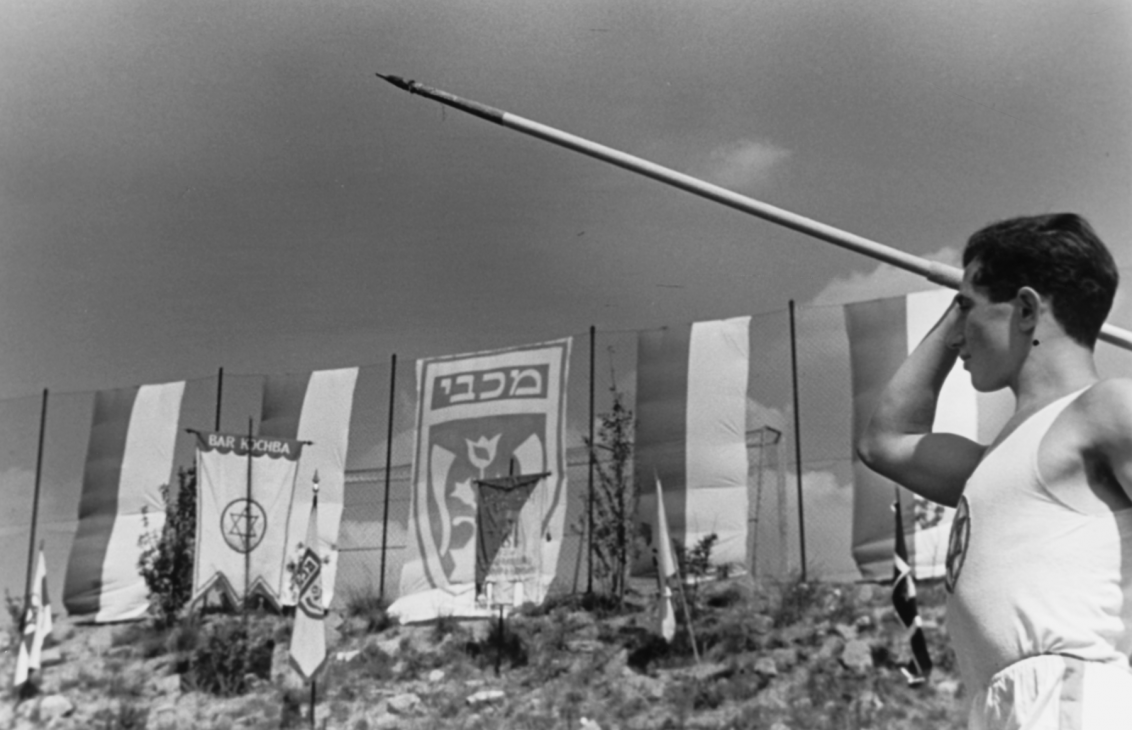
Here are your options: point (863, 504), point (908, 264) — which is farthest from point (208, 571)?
point (908, 264)

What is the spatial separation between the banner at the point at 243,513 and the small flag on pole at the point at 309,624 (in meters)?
0.66

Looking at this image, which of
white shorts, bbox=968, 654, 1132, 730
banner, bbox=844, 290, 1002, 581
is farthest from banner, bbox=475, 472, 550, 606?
white shorts, bbox=968, 654, 1132, 730

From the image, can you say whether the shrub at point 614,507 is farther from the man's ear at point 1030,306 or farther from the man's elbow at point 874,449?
the man's ear at point 1030,306

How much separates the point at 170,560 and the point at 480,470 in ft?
10.9

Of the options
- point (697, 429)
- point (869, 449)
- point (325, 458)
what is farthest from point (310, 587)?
point (869, 449)

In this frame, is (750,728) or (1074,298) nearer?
(1074,298)

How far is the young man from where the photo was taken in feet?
4.29

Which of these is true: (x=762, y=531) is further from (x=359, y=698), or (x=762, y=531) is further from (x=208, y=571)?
(x=208, y=571)

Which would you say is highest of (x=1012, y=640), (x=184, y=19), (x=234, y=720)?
(x=184, y=19)

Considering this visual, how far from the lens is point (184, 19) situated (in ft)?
28.0

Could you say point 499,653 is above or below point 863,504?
below

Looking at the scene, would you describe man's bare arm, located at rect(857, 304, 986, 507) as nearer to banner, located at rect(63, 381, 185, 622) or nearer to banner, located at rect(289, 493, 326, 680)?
banner, located at rect(289, 493, 326, 680)

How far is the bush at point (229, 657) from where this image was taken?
12812 millimetres

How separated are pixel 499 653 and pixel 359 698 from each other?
54.7 inches
